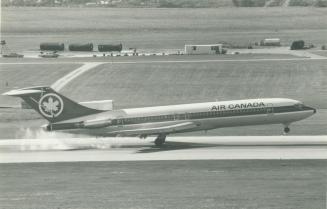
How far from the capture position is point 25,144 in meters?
53.8

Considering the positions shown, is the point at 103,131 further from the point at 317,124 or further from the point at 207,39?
the point at 207,39

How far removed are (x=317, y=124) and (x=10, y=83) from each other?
160ft

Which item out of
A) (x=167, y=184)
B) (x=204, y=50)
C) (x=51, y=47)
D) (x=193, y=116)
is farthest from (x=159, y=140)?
(x=51, y=47)

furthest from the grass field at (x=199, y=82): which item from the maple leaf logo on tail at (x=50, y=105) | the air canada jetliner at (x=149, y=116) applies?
the maple leaf logo on tail at (x=50, y=105)

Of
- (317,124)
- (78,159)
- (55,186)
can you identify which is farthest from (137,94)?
(55,186)

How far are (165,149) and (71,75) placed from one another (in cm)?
4971

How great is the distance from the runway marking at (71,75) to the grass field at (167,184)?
156 ft

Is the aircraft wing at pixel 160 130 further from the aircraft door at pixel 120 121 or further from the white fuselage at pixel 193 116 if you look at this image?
the aircraft door at pixel 120 121

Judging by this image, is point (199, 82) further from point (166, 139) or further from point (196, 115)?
point (196, 115)

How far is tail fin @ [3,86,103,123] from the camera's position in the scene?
5041cm

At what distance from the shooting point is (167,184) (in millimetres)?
37250

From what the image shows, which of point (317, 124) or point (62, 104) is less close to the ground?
point (62, 104)

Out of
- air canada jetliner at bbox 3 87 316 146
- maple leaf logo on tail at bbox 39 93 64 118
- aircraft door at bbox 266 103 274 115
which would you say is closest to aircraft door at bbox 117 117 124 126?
air canada jetliner at bbox 3 87 316 146

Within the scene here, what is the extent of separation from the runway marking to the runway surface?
35.9 m
